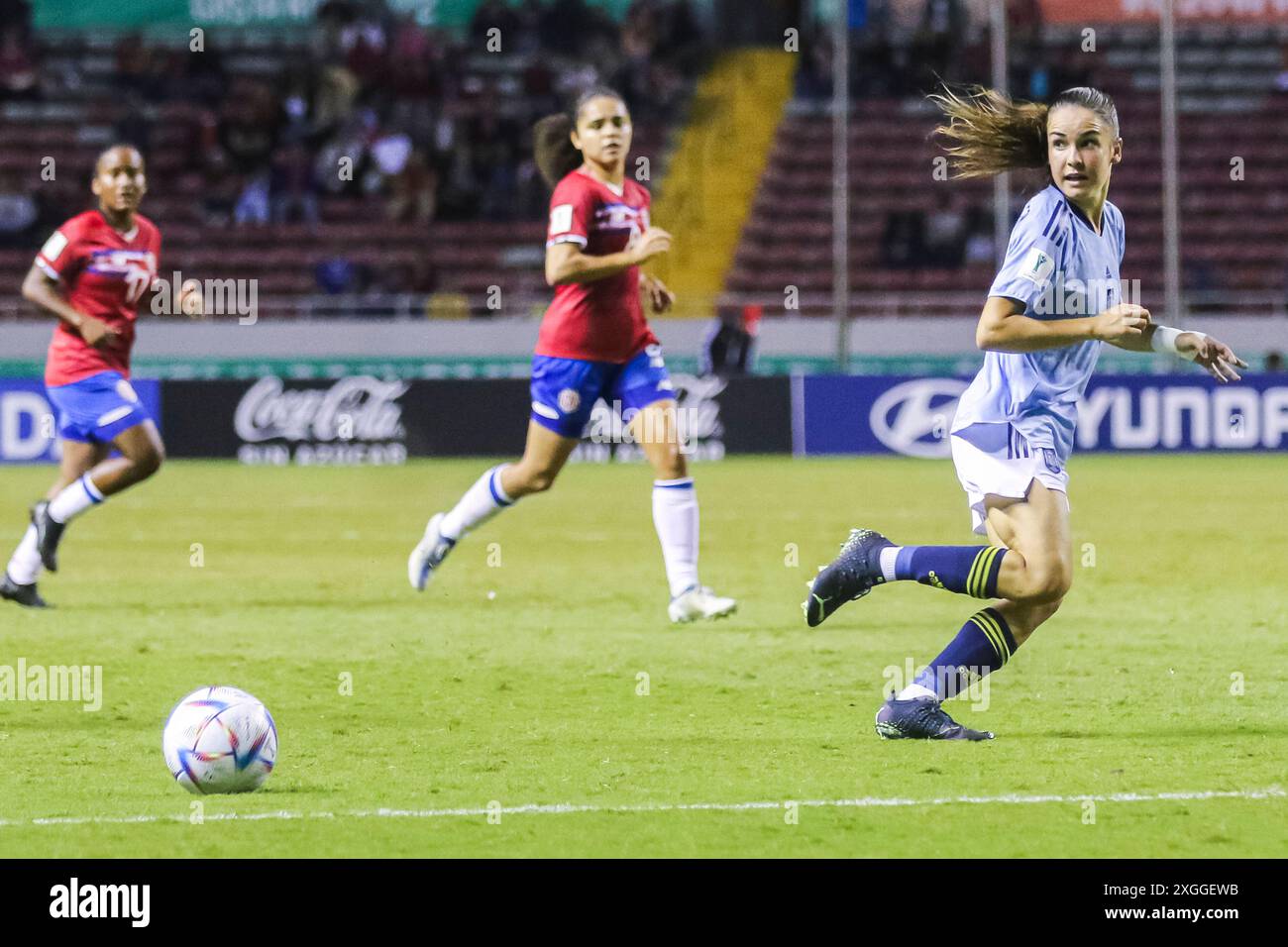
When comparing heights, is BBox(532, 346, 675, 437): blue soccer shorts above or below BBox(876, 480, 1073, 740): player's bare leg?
above

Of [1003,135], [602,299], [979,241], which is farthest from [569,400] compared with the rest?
[979,241]

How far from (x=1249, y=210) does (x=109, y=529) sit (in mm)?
20208

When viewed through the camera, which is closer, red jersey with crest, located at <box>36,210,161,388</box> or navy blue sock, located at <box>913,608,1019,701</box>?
navy blue sock, located at <box>913,608,1019,701</box>

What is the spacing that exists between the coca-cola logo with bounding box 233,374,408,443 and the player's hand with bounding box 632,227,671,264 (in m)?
15.2

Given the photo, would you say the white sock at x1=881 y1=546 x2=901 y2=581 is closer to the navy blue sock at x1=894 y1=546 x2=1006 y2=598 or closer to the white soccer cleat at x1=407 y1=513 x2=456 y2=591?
the navy blue sock at x1=894 y1=546 x2=1006 y2=598

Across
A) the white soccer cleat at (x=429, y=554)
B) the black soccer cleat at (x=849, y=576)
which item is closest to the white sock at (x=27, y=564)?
the white soccer cleat at (x=429, y=554)

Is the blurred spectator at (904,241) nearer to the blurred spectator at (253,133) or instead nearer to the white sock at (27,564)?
the blurred spectator at (253,133)

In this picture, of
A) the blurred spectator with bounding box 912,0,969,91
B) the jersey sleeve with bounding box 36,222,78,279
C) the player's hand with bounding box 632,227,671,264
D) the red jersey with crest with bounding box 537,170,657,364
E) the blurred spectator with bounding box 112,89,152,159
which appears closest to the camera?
the player's hand with bounding box 632,227,671,264

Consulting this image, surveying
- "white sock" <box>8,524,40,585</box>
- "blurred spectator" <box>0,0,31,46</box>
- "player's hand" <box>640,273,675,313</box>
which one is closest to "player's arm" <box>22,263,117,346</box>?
"white sock" <box>8,524,40,585</box>

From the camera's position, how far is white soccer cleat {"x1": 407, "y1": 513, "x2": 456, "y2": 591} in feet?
36.6

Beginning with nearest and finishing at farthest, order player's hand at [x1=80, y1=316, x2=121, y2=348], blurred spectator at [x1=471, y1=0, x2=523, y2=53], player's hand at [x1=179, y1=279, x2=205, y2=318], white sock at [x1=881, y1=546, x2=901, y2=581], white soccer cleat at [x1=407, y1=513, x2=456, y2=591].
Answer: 1. white sock at [x1=881, y1=546, x2=901, y2=581]
2. white soccer cleat at [x1=407, y1=513, x2=456, y2=591]
3. player's hand at [x1=80, y1=316, x2=121, y2=348]
4. player's hand at [x1=179, y1=279, x2=205, y2=318]
5. blurred spectator at [x1=471, y1=0, x2=523, y2=53]
